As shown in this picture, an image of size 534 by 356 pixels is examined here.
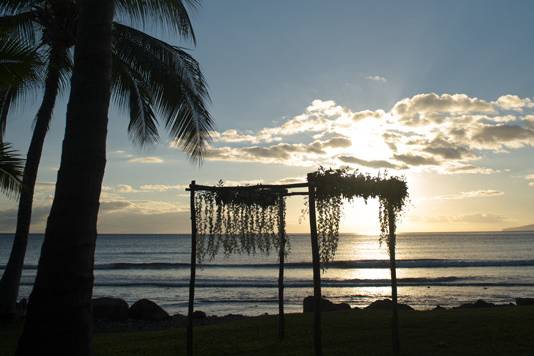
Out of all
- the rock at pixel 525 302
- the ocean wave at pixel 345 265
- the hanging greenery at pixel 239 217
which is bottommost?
the rock at pixel 525 302

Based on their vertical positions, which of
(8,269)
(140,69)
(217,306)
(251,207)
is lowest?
(217,306)

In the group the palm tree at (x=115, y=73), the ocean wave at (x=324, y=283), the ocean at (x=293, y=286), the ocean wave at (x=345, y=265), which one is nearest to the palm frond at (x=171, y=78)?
the palm tree at (x=115, y=73)

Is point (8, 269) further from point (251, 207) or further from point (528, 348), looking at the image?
point (528, 348)

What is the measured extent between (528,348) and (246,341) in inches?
233

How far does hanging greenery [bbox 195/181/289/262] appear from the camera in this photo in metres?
11.6

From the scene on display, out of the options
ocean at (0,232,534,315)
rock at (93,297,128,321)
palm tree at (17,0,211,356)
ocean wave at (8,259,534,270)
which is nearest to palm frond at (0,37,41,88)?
palm tree at (17,0,211,356)

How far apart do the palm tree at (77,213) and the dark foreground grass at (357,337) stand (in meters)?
5.57

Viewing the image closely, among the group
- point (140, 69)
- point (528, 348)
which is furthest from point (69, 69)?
point (528, 348)

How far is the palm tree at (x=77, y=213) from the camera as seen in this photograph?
600 cm

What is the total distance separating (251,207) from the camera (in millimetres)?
11945

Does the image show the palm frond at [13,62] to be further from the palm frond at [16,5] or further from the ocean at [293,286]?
the ocean at [293,286]

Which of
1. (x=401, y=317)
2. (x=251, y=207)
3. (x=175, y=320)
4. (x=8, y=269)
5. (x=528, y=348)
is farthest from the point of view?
(x=175, y=320)

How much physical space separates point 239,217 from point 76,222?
19.6 ft

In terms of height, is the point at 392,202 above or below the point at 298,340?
above
